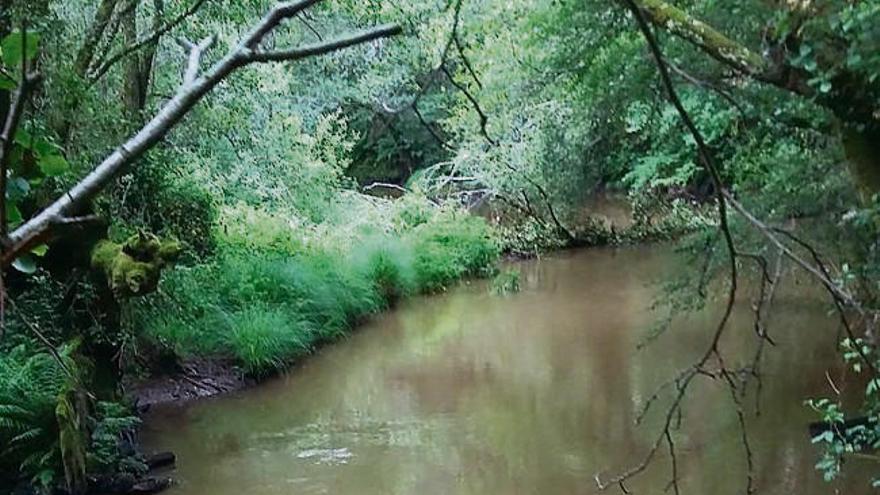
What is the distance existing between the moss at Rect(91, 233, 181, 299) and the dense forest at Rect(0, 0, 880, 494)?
0.02 metres

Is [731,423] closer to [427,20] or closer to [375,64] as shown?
[427,20]

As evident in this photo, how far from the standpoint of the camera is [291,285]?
9.92 metres

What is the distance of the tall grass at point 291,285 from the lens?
8.59m

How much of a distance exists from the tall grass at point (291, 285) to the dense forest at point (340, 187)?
32 millimetres

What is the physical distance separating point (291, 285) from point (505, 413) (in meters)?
3.15

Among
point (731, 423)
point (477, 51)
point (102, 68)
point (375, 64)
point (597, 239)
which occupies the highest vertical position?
point (375, 64)

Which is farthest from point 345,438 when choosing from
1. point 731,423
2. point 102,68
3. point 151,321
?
point 102,68

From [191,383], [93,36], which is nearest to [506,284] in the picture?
[191,383]

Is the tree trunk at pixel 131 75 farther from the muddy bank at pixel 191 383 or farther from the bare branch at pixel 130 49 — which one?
the muddy bank at pixel 191 383

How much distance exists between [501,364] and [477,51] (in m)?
3.62

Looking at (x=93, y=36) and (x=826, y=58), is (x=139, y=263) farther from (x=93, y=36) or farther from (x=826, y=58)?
(x=826, y=58)

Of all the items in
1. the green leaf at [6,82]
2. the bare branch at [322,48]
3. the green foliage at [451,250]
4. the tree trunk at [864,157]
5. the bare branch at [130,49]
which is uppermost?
the bare branch at [130,49]

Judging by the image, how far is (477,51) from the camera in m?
11.0

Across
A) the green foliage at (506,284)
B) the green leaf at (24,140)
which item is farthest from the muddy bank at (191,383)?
the green leaf at (24,140)
